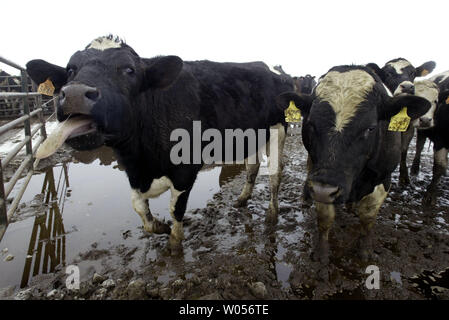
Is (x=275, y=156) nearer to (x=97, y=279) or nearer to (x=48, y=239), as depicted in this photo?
(x=97, y=279)

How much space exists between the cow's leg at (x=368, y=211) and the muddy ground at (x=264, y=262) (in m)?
0.17

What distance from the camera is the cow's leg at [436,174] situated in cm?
443

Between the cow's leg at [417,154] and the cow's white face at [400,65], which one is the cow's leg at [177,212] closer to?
the cow's white face at [400,65]

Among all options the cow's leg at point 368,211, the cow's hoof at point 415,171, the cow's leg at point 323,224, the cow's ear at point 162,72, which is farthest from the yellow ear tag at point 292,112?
the cow's hoof at point 415,171

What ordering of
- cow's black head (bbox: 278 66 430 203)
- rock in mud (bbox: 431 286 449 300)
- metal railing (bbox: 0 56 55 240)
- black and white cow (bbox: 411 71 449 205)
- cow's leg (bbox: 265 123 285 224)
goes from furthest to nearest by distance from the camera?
black and white cow (bbox: 411 71 449 205), cow's leg (bbox: 265 123 285 224), metal railing (bbox: 0 56 55 240), rock in mud (bbox: 431 286 449 300), cow's black head (bbox: 278 66 430 203)

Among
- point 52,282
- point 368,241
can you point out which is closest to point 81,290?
point 52,282

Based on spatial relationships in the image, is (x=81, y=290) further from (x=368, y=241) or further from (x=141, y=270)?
(x=368, y=241)

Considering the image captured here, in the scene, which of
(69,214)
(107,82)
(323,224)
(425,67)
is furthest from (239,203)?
(425,67)

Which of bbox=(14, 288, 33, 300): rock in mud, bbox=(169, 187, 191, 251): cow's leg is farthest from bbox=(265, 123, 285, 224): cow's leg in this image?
bbox=(14, 288, 33, 300): rock in mud

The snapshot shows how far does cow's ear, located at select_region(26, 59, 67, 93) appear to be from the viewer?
8.43ft

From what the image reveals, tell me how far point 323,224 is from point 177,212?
168cm

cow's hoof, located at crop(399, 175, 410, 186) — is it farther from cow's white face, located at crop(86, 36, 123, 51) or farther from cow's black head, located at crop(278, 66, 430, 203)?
cow's white face, located at crop(86, 36, 123, 51)

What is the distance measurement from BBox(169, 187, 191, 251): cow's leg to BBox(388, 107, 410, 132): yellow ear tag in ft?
7.36
